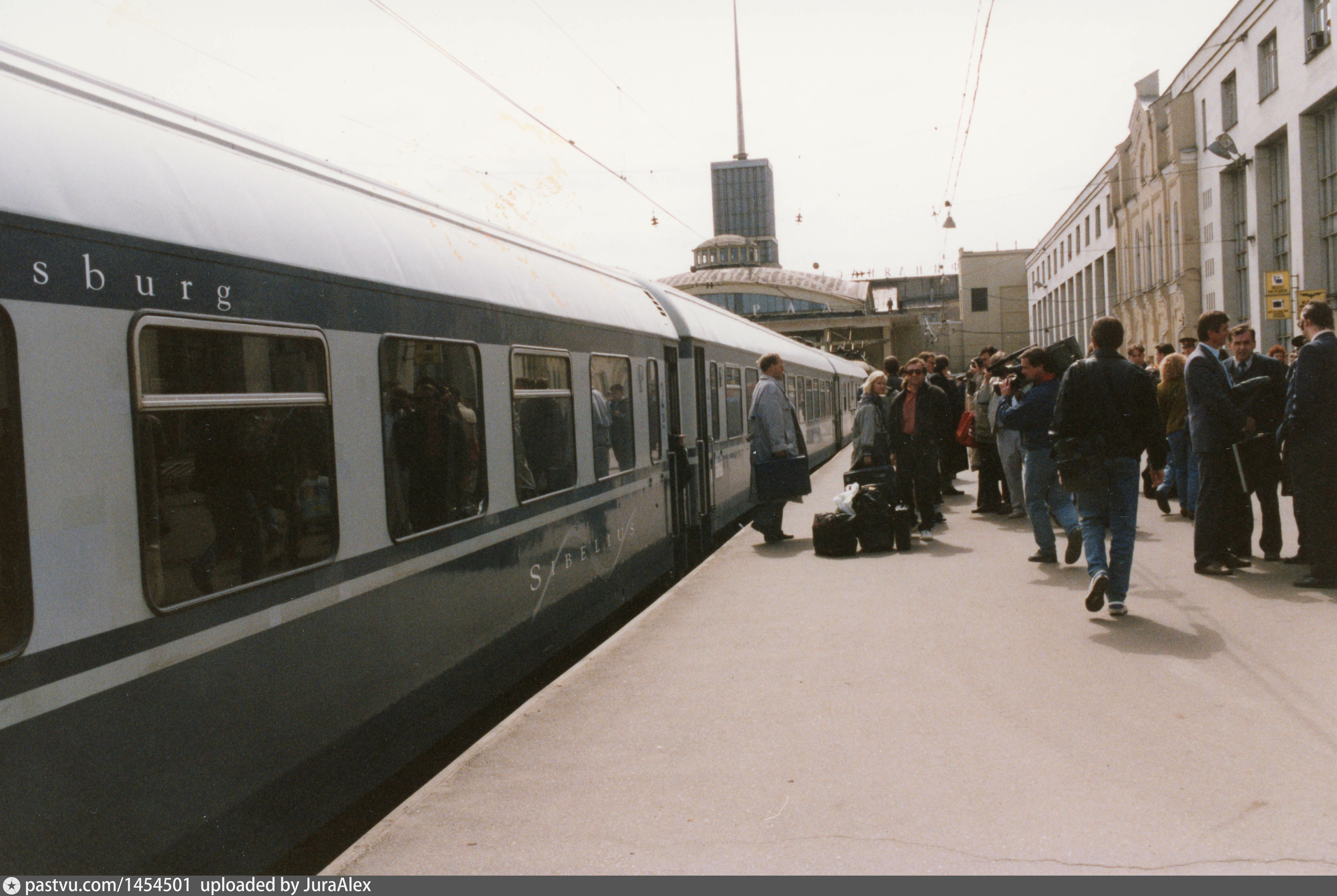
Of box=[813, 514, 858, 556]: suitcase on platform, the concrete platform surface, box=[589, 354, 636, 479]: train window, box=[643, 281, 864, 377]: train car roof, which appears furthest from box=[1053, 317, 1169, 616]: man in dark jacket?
box=[643, 281, 864, 377]: train car roof

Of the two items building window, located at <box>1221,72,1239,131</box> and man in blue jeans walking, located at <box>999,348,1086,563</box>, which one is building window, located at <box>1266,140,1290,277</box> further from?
man in blue jeans walking, located at <box>999,348,1086,563</box>

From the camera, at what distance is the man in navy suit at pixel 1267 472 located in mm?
8570

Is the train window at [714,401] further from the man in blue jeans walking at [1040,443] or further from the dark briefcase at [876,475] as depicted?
the man in blue jeans walking at [1040,443]

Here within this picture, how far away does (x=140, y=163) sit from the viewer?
368cm

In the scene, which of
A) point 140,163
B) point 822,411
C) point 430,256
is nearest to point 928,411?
point 430,256

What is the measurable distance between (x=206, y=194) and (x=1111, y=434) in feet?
17.8

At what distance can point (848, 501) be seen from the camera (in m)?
10.6

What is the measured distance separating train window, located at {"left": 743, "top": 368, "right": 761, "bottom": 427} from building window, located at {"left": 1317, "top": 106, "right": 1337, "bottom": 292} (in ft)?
50.5

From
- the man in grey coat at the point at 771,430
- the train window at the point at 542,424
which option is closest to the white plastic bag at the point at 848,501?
the man in grey coat at the point at 771,430

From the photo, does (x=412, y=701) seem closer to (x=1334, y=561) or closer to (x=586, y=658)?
(x=586, y=658)

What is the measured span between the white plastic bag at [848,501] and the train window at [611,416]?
7.74 ft

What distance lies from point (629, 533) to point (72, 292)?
236 inches

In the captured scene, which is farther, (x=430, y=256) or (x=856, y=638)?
(x=856, y=638)

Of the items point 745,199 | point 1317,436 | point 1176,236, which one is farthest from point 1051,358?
point 745,199
